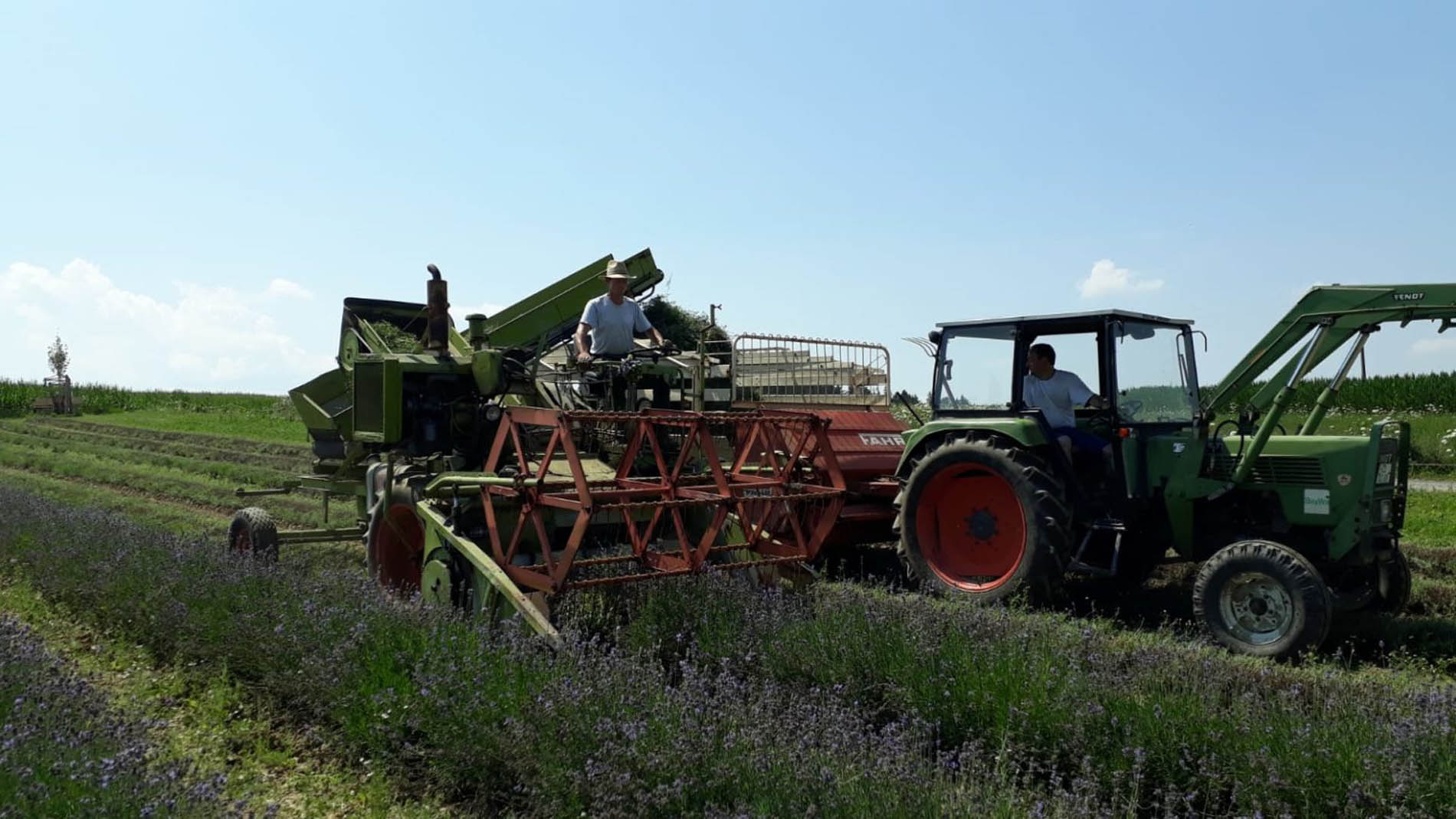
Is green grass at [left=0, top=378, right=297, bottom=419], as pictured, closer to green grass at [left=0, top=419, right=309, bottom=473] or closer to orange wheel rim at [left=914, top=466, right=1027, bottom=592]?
green grass at [left=0, top=419, right=309, bottom=473]

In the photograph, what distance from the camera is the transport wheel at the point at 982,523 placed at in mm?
6285

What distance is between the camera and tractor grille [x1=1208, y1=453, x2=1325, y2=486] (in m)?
5.79

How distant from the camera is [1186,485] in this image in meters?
6.23

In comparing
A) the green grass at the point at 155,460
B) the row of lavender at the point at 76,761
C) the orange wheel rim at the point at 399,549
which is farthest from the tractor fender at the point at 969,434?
the green grass at the point at 155,460

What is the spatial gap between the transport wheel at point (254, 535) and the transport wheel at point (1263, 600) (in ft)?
20.1

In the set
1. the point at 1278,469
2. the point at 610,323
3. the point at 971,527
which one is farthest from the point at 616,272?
the point at 1278,469

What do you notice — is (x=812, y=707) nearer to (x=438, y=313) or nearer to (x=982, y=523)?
(x=982, y=523)

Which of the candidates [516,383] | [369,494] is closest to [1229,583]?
[516,383]

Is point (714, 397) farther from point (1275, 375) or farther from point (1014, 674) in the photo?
point (1014, 674)

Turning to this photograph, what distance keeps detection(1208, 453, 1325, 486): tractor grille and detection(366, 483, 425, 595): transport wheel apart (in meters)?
4.86

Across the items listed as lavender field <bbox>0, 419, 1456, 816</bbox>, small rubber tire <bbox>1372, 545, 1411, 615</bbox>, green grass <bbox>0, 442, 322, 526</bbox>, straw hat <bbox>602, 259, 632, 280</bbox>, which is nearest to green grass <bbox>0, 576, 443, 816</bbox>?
lavender field <bbox>0, 419, 1456, 816</bbox>

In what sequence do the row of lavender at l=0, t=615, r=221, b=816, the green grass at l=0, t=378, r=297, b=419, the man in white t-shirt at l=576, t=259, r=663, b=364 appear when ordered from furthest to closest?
the green grass at l=0, t=378, r=297, b=419 < the man in white t-shirt at l=576, t=259, r=663, b=364 < the row of lavender at l=0, t=615, r=221, b=816

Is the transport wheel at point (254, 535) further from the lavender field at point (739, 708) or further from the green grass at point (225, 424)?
the green grass at point (225, 424)

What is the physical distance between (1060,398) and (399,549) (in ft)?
14.6
